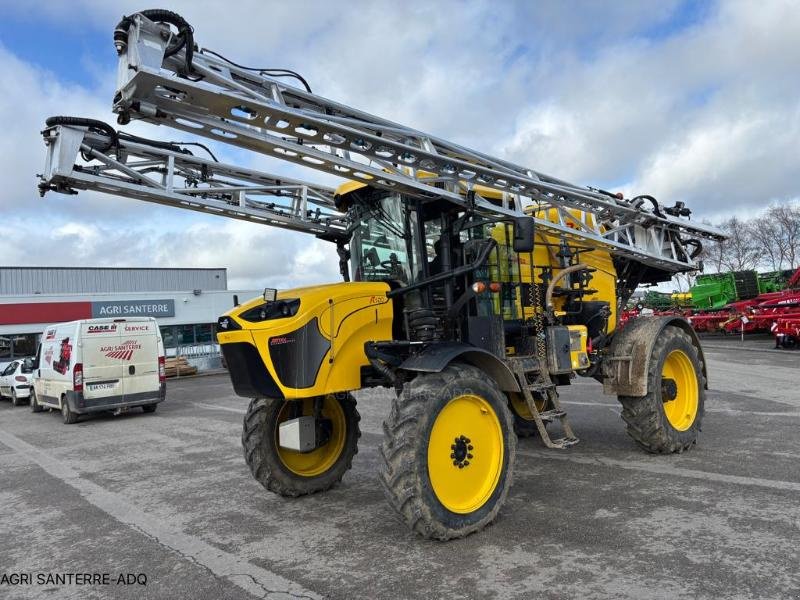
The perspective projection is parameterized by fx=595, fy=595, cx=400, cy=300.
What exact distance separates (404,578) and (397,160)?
316cm

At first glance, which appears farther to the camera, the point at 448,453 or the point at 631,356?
the point at 631,356

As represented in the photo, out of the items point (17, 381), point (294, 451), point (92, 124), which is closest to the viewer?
point (92, 124)

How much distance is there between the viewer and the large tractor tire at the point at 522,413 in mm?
6859

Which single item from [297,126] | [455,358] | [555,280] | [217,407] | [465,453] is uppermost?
[297,126]

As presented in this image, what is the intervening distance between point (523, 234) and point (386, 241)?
133cm

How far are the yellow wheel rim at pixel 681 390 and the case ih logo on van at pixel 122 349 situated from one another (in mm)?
11352

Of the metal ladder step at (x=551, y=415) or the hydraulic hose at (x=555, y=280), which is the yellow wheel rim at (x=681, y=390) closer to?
the hydraulic hose at (x=555, y=280)

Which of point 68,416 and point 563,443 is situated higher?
point 563,443

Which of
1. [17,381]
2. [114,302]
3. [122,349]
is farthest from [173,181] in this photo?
[114,302]

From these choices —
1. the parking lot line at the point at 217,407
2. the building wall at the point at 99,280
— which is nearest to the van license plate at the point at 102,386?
the parking lot line at the point at 217,407

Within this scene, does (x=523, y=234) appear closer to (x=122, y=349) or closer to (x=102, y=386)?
(x=122, y=349)

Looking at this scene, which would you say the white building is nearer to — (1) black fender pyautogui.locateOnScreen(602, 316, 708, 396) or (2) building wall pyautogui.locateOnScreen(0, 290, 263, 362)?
(2) building wall pyautogui.locateOnScreen(0, 290, 263, 362)

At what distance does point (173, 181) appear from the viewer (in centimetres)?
577

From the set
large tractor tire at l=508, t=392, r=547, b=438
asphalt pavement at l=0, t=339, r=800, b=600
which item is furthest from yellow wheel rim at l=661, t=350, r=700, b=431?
large tractor tire at l=508, t=392, r=547, b=438
